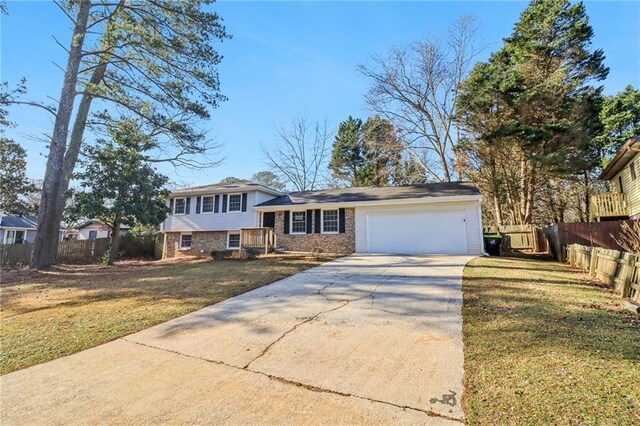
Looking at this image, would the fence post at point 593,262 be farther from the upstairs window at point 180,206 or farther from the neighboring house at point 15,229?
the neighboring house at point 15,229

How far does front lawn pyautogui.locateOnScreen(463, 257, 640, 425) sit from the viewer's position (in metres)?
2.14

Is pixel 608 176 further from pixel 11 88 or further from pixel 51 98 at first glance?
pixel 11 88

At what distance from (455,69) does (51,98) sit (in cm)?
2240

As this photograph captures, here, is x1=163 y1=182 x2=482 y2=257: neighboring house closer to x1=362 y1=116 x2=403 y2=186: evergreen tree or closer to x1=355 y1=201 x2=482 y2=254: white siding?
x1=355 y1=201 x2=482 y2=254: white siding

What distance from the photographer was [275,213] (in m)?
16.6

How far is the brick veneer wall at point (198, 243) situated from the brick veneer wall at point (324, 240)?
158 inches

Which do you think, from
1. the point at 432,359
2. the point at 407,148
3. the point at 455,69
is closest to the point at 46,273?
the point at 432,359

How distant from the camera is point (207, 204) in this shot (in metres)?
18.5

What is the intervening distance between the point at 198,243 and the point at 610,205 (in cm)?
2268

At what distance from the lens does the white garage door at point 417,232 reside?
13.0 metres

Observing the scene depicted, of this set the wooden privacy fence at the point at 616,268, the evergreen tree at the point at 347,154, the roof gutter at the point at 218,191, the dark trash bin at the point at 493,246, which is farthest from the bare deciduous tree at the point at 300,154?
the wooden privacy fence at the point at 616,268

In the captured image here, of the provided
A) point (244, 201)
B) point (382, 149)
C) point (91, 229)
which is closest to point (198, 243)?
point (244, 201)

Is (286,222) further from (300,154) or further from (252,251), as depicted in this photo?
(300,154)

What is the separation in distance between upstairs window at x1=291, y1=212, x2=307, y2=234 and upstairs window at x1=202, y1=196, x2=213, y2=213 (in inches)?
227
